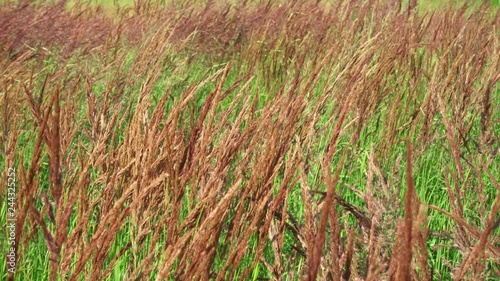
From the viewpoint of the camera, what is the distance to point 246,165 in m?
1.27

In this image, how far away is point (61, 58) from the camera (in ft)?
9.22

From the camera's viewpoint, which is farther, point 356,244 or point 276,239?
point 356,244

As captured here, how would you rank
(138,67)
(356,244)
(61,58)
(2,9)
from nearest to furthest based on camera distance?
(356,244), (138,67), (61,58), (2,9)

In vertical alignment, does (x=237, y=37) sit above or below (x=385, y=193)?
above

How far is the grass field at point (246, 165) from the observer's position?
0.76m

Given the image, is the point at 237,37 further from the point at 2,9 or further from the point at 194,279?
the point at 194,279

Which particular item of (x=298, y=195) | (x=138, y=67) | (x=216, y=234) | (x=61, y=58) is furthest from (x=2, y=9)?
(x=216, y=234)

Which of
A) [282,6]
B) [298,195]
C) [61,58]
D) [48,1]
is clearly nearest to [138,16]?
[48,1]

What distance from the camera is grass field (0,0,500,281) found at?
2.51 feet

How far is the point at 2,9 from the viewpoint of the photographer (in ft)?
12.2

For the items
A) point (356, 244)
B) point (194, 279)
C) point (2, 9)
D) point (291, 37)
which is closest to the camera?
point (194, 279)

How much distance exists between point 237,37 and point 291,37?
0.83 m

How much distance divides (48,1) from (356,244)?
13.6 ft

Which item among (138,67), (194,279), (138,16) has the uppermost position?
(138,16)
